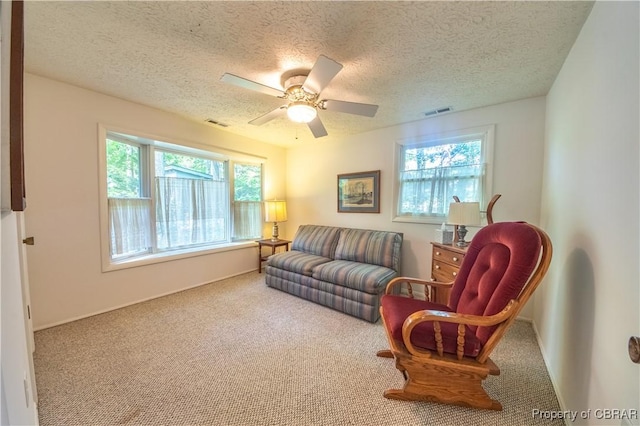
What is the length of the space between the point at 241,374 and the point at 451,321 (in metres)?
1.46

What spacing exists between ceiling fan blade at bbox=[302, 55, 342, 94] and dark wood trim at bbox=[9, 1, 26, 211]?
1227mm

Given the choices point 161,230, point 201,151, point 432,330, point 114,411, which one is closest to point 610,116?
point 432,330

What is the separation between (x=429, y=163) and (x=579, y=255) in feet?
6.47

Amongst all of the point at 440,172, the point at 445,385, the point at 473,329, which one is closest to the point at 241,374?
the point at 445,385

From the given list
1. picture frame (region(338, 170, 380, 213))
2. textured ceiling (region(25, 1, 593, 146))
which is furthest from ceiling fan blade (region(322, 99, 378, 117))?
picture frame (region(338, 170, 380, 213))

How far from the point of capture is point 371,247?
10.5ft

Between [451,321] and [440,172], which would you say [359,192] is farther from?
[451,321]

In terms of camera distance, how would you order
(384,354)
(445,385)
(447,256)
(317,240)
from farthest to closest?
(317,240), (447,256), (384,354), (445,385)

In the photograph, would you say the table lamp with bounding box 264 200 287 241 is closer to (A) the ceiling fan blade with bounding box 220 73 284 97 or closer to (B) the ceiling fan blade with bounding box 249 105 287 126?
(B) the ceiling fan blade with bounding box 249 105 287 126

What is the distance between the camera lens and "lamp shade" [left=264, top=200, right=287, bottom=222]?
4.22 meters

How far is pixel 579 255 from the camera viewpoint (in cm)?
142

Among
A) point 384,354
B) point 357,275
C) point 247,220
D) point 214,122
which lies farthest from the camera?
point 247,220

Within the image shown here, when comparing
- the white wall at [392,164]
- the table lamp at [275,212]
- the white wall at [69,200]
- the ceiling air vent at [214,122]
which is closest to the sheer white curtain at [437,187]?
the white wall at [392,164]

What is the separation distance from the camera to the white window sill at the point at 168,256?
2.72 meters
